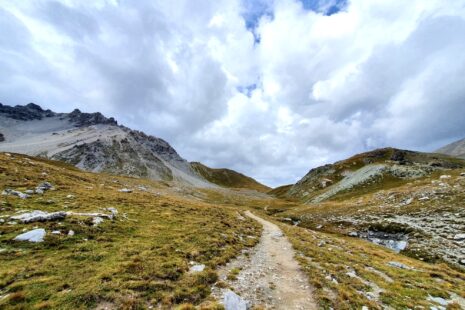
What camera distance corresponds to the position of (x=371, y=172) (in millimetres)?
92500

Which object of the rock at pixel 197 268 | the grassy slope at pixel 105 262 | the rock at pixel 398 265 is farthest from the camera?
the rock at pixel 398 265

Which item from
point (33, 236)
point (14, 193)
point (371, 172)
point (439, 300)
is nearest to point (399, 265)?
point (439, 300)

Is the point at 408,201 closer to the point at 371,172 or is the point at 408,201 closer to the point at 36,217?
the point at 371,172

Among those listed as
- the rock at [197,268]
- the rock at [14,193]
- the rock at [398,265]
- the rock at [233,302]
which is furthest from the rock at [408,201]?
the rock at [14,193]

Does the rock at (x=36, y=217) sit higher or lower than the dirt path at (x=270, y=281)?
higher

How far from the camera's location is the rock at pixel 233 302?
1000 centimetres

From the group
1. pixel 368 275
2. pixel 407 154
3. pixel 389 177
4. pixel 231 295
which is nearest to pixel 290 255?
pixel 368 275

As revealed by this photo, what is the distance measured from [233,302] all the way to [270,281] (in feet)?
12.9

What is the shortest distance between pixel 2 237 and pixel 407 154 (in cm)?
15618

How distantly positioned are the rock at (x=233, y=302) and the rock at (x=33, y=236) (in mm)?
12911

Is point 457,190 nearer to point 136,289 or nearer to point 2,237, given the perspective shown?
point 136,289

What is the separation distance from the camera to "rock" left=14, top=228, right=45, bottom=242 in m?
14.5

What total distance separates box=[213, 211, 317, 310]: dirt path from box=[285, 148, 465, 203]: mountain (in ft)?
239

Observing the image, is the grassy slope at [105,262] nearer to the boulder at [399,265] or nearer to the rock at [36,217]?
the rock at [36,217]
